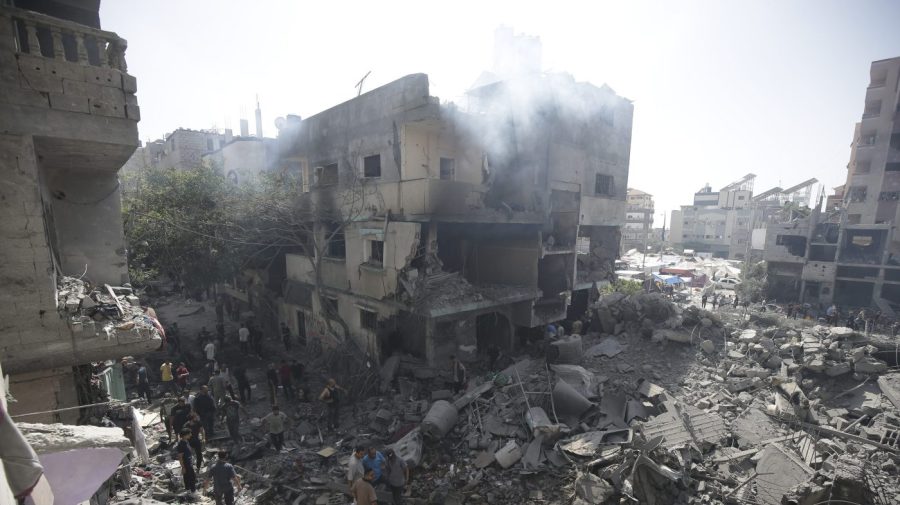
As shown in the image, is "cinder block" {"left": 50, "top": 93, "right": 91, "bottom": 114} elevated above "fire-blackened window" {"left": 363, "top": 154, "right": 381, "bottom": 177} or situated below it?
below

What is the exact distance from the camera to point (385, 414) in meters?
10.6

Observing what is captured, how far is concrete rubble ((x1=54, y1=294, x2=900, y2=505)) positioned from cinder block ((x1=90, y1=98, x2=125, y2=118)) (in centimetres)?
654

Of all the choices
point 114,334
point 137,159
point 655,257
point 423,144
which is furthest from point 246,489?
point 655,257

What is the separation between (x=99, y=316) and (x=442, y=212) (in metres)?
8.52

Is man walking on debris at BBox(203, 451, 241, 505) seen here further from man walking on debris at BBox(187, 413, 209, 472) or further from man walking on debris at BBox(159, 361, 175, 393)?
man walking on debris at BBox(159, 361, 175, 393)

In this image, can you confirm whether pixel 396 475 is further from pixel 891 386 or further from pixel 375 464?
pixel 891 386

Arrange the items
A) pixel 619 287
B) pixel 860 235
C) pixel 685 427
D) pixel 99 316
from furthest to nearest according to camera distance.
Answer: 1. pixel 860 235
2. pixel 619 287
3. pixel 685 427
4. pixel 99 316

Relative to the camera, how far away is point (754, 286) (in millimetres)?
32344

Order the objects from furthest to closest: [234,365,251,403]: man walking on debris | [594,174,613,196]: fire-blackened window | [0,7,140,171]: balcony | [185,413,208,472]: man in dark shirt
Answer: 1. [594,174,613,196]: fire-blackened window
2. [234,365,251,403]: man walking on debris
3. [185,413,208,472]: man in dark shirt
4. [0,7,140,171]: balcony

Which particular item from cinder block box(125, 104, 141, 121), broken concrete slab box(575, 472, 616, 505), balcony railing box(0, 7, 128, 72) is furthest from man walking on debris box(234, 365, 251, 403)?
broken concrete slab box(575, 472, 616, 505)

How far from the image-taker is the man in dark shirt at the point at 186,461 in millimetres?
7438

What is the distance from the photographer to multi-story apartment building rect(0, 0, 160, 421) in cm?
492

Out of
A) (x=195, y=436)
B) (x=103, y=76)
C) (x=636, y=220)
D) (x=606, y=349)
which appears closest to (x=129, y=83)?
(x=103, y=76)

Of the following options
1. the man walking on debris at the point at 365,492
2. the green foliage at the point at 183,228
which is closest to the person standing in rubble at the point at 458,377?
the man walking on debris at the point at 365,492
